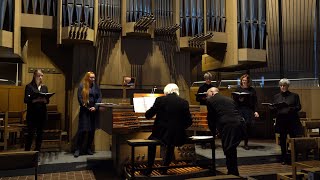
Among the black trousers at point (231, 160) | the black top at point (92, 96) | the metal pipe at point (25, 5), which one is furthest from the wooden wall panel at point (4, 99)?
the black trousers at point (231, 160)

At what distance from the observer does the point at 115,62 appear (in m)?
7.51

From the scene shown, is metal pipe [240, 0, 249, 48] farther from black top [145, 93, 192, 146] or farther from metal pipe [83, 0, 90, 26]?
black top [145, 93, 192, 146]

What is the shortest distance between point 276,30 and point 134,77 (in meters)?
5.44

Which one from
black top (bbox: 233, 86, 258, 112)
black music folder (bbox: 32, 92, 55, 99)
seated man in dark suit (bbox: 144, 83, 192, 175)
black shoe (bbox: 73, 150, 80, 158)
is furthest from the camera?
black top (bbox: 233, 86, 258, 112)

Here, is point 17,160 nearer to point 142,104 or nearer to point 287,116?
point 142,104

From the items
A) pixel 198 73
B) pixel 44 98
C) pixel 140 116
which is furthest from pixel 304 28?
pixel 44 98

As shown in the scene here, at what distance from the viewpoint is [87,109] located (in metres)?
6.56

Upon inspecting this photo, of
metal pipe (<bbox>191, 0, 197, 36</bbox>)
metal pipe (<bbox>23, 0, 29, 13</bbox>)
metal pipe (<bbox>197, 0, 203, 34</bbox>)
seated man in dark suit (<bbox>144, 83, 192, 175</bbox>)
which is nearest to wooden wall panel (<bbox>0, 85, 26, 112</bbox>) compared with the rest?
Answer: metal pipe (<bbox>23, 0, 29, 13</bbox>)

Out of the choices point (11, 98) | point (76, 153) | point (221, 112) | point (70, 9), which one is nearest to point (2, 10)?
point (70, 9)

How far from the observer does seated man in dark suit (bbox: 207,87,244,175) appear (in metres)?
4.84

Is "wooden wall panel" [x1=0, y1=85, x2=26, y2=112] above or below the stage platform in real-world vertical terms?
above

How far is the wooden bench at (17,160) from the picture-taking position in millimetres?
3332

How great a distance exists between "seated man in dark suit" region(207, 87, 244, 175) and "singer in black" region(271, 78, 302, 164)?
1640 mm

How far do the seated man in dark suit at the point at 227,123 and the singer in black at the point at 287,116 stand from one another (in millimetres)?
1640
